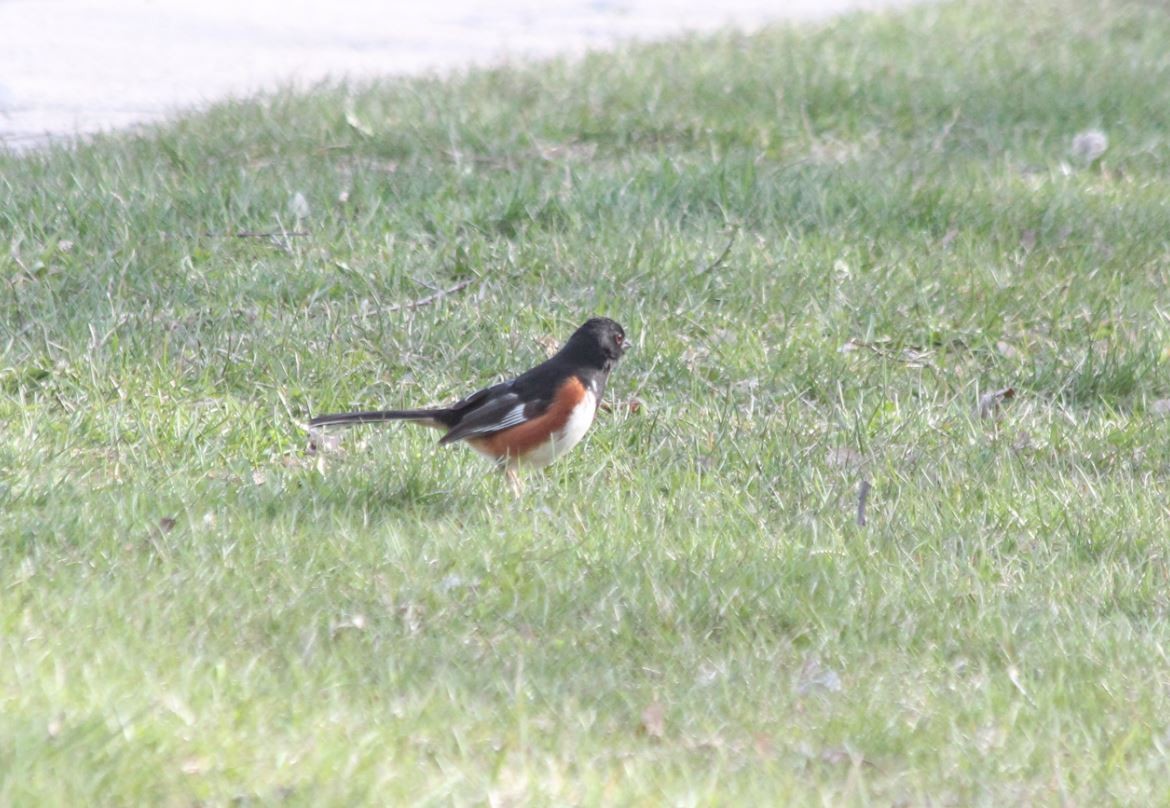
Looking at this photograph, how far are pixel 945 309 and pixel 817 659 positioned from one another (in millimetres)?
3409

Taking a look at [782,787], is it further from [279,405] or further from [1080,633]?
[279,405]

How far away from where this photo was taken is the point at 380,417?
5438 mm

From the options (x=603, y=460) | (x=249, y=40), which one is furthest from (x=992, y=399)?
(x=249, y=40)

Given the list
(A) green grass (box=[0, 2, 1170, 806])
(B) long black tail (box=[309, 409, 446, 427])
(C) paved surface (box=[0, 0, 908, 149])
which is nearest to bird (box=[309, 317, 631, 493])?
(B) long black tail (box=[309, 409, 446, 427])

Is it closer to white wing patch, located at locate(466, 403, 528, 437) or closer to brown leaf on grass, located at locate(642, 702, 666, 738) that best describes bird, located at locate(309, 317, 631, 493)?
white wing patch, located at locate(466, 403, 528, 437)

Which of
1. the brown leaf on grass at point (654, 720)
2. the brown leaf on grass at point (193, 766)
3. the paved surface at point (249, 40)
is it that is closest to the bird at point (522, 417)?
the brown leaf on grass at point (654, 720)

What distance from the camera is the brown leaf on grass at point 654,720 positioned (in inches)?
150

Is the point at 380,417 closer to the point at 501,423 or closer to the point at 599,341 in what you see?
the point at 501,423

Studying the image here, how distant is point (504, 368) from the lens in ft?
21.7

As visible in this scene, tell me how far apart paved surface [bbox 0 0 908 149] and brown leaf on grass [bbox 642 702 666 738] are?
21.3 ft

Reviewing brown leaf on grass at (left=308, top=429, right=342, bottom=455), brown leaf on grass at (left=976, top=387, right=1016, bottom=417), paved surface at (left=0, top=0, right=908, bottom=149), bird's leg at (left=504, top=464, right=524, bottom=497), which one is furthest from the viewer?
paved surface at (left=0, top=0, right=908, bottom=149)

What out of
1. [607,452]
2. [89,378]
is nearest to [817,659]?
[607,452]

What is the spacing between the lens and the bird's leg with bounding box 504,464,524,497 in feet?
17.6

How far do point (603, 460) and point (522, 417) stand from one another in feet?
1.62
